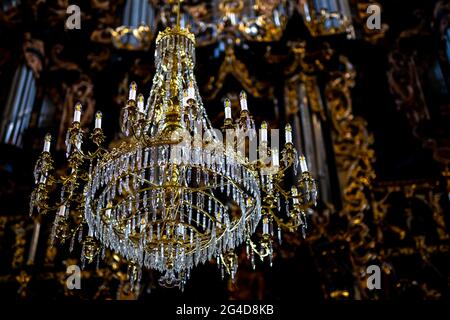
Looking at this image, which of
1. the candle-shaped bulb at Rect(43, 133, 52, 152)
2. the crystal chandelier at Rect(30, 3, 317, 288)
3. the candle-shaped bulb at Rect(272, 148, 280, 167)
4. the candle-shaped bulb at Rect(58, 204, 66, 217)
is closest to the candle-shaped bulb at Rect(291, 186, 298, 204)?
the crystal chandelier at Rect(30, 3, 317, 288)

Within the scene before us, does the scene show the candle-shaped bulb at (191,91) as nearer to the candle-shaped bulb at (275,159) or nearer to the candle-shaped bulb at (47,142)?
the candle-shaped bulb at (275,159)

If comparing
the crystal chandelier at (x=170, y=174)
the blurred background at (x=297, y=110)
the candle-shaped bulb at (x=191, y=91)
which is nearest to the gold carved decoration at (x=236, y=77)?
the blurred background at (x=297, y=110)

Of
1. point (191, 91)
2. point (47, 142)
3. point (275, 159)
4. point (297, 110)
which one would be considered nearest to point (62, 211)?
point (47, 142)

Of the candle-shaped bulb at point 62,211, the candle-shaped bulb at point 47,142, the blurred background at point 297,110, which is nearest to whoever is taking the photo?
the candle-shaped bulb at point 47,142

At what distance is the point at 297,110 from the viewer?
9695 millimetres

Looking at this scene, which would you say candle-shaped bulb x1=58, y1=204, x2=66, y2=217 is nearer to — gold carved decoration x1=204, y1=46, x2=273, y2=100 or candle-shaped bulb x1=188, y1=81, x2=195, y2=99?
candle-shaped bulb x1=188, y1=81, x2=195, y2=99

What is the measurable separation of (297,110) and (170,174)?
14.8 ft

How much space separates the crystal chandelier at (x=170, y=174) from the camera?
209 inches

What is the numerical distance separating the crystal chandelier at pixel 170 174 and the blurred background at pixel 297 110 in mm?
2248

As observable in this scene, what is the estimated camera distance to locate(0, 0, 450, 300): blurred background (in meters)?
8.45

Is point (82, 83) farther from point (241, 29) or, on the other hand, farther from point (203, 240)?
point (203, 240)

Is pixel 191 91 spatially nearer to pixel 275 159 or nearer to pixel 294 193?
pixel 275 159

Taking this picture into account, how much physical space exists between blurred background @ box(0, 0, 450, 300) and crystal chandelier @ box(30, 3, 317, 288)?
2248 mm

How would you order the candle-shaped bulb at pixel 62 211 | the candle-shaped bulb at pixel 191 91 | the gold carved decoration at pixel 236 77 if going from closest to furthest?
the candle-shaped bulb at pixel 191 91
the candle-shaped bulb at pixel 62 211
the gold carved decoration at pixel 236 77
